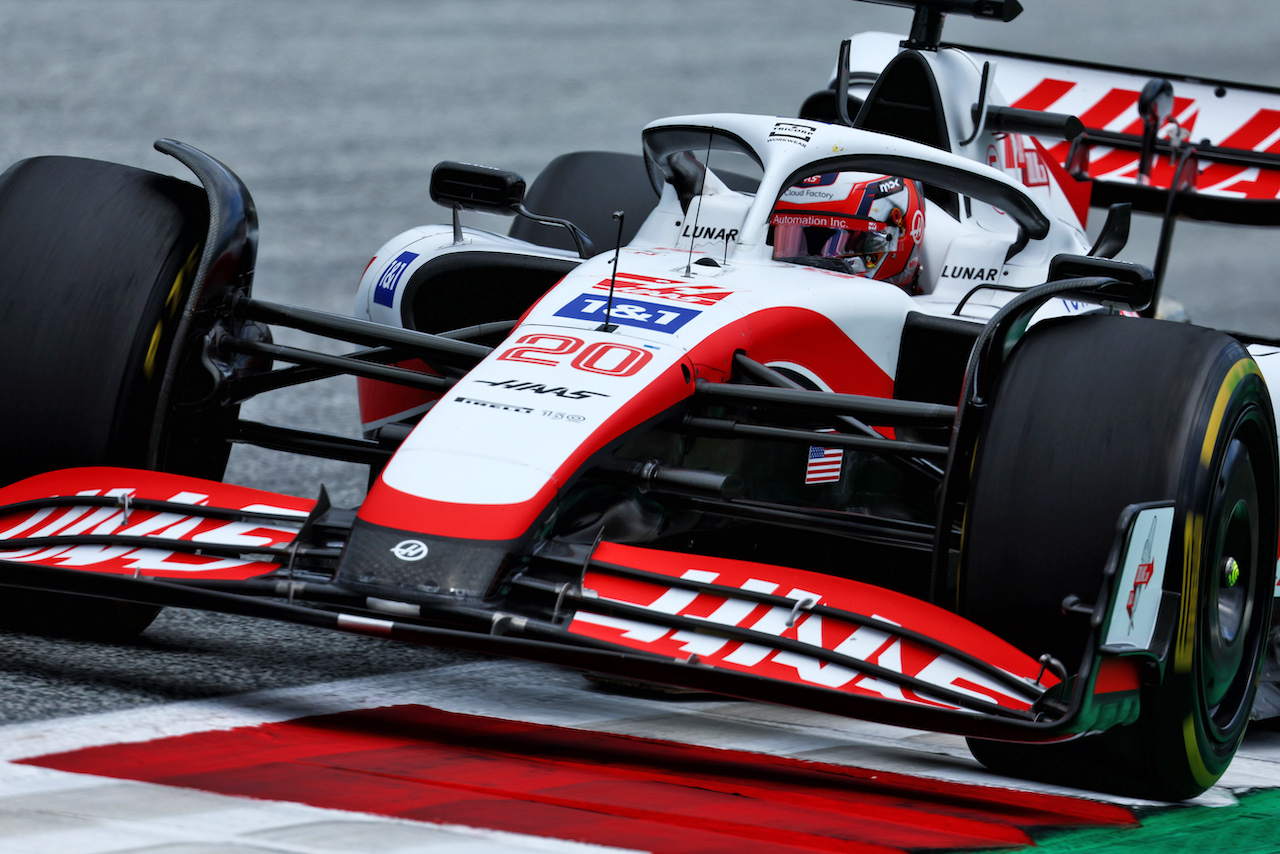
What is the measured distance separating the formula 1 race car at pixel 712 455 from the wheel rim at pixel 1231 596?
0.04 ft

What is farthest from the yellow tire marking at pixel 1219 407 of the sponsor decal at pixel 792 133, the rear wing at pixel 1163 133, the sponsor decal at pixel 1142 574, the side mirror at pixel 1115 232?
the rear wing at pixel 1163 133

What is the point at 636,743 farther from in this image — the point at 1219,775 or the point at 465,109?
the point at 465,109

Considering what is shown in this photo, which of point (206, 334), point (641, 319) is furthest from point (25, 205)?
point (641, 319)

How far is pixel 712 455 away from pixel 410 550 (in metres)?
1.02

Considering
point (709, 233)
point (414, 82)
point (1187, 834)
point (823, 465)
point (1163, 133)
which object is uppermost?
point (414, 82)

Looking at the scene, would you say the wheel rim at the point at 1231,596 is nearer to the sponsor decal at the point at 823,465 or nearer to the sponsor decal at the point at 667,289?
the sponsor decal at the point at 823,465

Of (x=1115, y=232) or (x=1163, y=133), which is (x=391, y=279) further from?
(x=1163, y=133)

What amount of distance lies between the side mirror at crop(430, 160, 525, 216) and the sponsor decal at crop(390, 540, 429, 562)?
1455mm

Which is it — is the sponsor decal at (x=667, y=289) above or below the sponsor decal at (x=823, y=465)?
above

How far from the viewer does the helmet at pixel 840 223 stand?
5.01 metres

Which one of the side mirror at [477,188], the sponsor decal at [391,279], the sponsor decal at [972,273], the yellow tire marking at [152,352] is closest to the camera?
the yellow tire marking at [152,352]

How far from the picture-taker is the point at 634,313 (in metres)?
4.15

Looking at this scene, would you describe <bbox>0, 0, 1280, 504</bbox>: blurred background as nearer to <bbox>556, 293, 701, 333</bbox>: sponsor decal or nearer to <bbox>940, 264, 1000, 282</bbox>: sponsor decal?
<bbox>940, 264, 1000, 282</bbox>: sponsor decal

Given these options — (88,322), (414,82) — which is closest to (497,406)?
(88,322)
